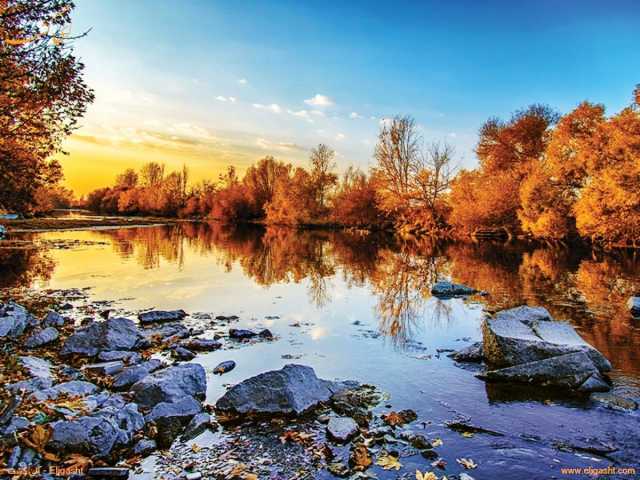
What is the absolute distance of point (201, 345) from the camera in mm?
9844

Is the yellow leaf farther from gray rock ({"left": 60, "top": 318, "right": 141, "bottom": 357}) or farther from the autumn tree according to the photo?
the autumn tree

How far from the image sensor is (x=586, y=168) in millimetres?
37000

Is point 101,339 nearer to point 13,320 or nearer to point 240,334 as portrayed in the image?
point 13,320

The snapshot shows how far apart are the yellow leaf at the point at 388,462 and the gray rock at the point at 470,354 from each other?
4475mm

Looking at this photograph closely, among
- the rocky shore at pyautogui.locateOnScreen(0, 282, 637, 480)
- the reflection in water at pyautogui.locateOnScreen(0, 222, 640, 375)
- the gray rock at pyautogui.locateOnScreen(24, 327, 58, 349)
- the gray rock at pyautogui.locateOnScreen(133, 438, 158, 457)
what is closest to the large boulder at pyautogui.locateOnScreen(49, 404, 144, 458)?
the rocky shore at pyautogui.locateOnScreen(0, 282, 637, 480)

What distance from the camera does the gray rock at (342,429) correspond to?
5.87m

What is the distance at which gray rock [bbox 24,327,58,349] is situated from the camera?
9.26 meters

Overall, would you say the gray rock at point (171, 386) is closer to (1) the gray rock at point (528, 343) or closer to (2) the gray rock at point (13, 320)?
(2) the gray rock at point (13, 320)

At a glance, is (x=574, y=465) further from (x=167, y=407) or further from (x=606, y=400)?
(x=167, y=407)

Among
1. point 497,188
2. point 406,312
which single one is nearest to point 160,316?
point 406,312

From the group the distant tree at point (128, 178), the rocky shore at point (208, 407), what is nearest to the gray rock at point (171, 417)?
the rocky shore at point (208, 407)

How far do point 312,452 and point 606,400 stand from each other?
5156 mm

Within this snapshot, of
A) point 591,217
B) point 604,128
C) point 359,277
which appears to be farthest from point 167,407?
point 604,128

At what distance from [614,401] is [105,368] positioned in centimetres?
890
